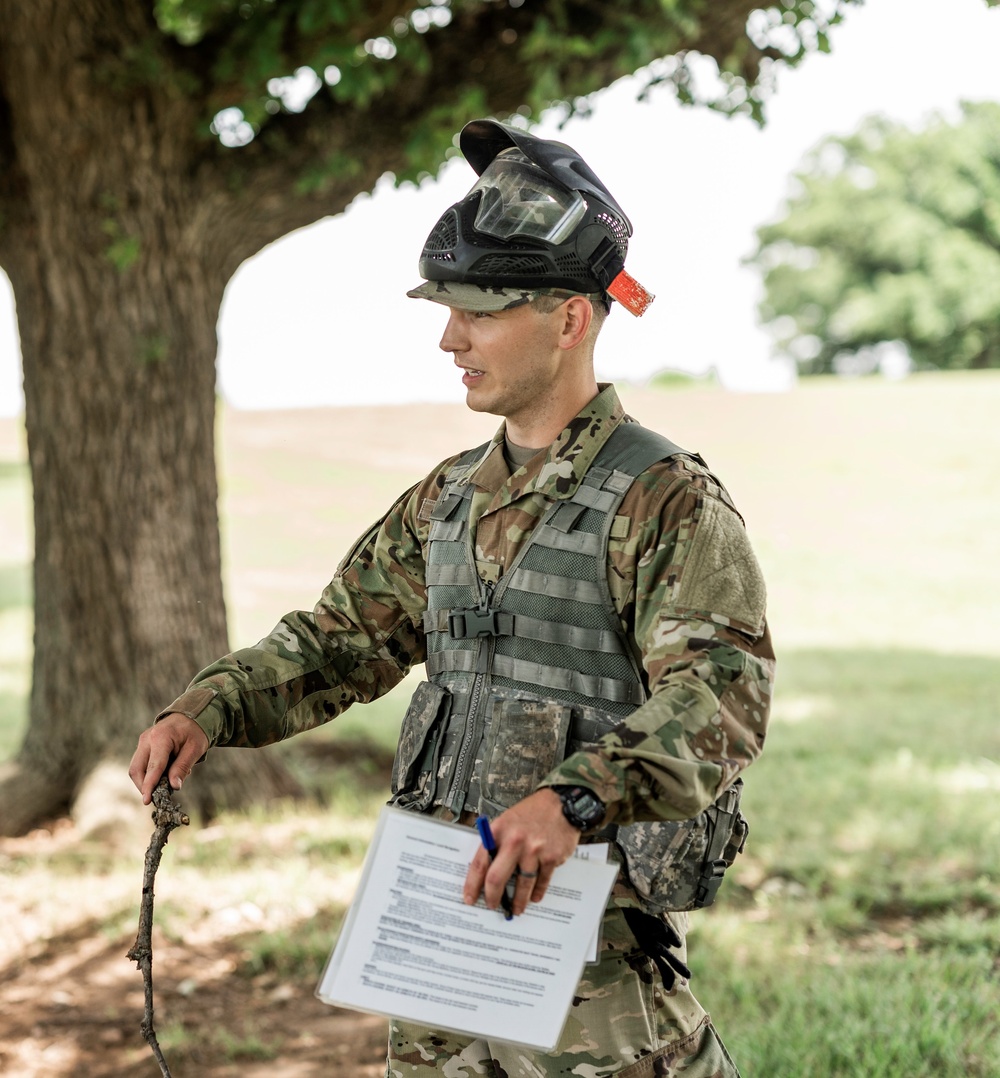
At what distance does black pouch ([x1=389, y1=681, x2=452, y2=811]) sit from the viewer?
2332 mm

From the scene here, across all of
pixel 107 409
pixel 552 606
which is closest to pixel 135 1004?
pixel 107 409

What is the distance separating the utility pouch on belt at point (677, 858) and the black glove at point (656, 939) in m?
0.03

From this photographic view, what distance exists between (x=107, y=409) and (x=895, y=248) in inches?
1594

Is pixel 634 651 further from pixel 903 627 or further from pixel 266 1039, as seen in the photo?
pixel 903 627

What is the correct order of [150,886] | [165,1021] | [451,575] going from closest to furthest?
[150,886] < [451,575] < [165,1021]

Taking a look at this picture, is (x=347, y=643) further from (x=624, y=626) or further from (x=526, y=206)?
(x=526, y=206)

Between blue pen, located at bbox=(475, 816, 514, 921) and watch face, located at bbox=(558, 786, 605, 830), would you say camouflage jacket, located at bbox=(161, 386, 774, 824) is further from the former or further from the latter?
blue pen, located at bbox=(475, 816, 514, 921)

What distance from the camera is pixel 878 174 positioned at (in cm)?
4406

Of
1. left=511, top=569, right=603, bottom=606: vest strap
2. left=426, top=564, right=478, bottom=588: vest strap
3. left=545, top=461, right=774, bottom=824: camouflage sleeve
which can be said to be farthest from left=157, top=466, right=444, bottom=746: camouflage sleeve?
left=545, top=461, right=774, bottom=824: camouflage sleeve

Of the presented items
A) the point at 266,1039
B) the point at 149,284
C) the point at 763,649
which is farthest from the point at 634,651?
the point at 149,284

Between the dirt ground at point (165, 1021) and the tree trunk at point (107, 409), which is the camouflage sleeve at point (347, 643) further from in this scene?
the tree trunk at point (107, 409)

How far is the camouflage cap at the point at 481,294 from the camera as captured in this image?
226 centimetres

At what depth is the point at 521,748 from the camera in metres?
2.21

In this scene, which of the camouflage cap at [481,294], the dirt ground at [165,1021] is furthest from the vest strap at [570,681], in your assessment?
the dirt ground at [165,1021]
